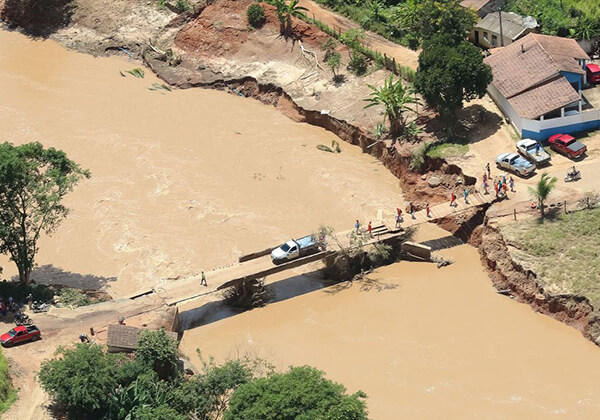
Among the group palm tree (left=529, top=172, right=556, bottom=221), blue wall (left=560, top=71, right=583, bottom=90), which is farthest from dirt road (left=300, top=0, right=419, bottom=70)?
palm tree (left=529, top=172, right=556, bottom=221)

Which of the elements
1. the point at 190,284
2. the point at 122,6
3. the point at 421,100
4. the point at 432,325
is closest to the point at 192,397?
the point at 190,284

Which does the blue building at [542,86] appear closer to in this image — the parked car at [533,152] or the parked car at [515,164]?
the parked car at [533,152]

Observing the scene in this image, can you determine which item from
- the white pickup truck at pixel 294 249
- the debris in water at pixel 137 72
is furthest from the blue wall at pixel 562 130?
the debris in water at pixel 137 72

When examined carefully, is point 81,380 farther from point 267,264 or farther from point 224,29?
point 224,29

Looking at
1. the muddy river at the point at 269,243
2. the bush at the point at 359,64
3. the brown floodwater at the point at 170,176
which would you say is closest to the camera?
the muddy river at the point at 269,243

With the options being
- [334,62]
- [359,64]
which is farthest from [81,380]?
[359,64]

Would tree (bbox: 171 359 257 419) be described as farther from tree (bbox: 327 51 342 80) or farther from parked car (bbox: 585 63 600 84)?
parked car (bbox: 585 63 600 84)

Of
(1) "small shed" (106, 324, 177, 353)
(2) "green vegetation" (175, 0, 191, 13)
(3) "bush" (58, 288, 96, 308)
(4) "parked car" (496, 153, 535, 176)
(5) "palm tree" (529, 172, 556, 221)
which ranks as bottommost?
(1) "small shed" (106, 324, 177, 353)
